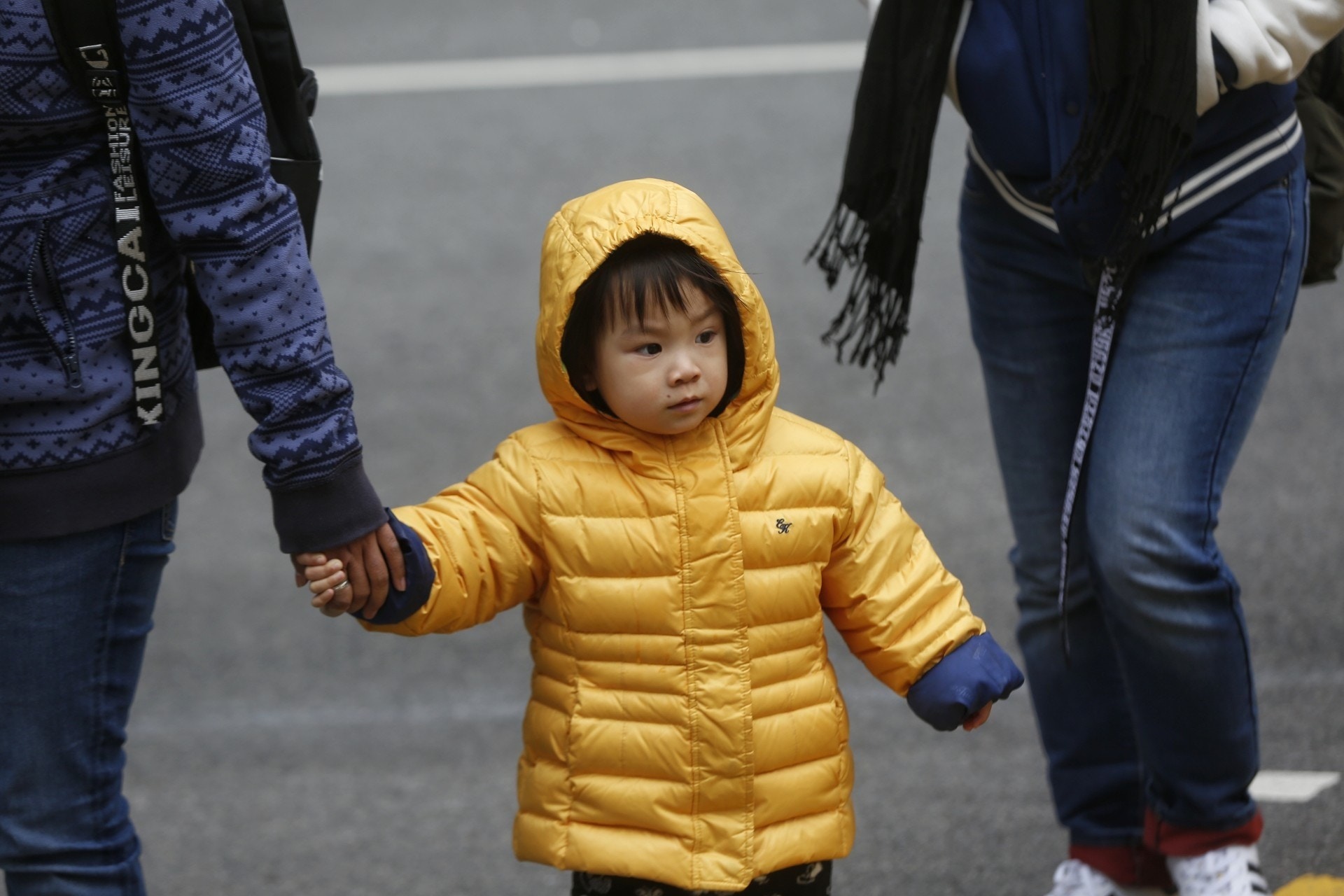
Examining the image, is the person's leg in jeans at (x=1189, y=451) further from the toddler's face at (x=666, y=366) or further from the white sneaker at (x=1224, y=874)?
the toddler's face at (x=666, y=366)

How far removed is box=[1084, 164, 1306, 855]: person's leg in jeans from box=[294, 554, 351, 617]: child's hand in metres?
1.15

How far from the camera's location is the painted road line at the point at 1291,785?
11.4 feet

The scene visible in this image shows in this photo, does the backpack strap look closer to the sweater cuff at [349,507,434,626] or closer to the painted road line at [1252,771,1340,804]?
the sweater cuff at [349,507,434,626]

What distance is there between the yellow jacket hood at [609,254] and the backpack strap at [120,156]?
20.6 inches

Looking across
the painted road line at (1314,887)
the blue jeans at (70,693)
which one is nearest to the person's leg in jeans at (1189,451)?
the painted road line at (1314,887)

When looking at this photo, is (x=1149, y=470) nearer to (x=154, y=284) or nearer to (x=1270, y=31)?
(x=1270, y=31)

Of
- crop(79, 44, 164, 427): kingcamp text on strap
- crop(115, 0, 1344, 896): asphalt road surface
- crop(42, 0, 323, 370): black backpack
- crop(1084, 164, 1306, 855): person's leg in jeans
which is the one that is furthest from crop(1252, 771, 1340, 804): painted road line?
crop(79, 44, 164, 427): kingcamp text on strap

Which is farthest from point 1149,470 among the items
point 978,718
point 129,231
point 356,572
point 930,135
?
point 129,231

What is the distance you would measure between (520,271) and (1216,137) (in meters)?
3.95

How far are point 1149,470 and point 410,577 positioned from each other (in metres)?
1.11

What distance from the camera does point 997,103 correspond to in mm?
2688

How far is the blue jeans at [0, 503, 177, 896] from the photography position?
217 centimetres

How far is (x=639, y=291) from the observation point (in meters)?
2.31

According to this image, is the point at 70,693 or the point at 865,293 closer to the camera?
the point at 70,693
